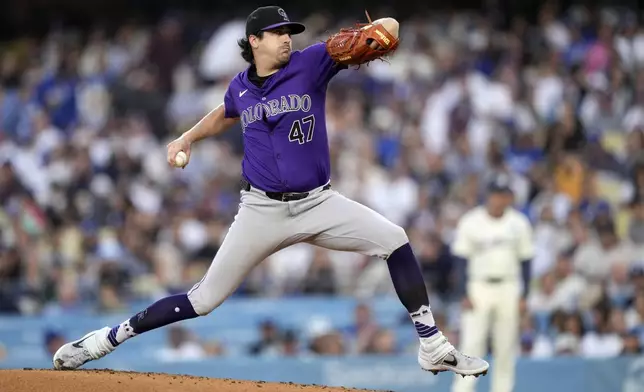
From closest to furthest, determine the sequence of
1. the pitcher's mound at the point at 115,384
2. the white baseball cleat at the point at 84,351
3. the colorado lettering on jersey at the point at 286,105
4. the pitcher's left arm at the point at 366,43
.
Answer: the pitcher's left arm at the point at 366,43 < the colorado lettering on jersey at the point at 286,105 < the pitcher's mound at the point at 115,384 < the white baseball cleat at the point at 84,351

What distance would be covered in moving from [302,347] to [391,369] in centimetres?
134

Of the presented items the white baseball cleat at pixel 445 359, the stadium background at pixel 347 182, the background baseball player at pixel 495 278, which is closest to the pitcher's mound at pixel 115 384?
the white baseball cleat at pixel 445 359

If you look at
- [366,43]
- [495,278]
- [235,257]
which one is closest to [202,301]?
[235,257]

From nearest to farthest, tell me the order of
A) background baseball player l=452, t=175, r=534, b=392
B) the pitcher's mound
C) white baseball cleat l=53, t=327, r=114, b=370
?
the pitcher's mound < white baseball cleat l=53, t=327, r=114, b=370 < background baseball player l=452, t=175, r=534, b=392

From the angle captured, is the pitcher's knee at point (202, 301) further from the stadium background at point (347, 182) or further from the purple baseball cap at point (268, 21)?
the stadium background at point (347, 182)

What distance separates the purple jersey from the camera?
20.0 ft

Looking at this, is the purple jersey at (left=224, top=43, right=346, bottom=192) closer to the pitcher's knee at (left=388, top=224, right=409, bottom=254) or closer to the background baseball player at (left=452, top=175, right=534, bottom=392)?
the pitcher's knee at (left=388, top=224, right=409, bottom=254)

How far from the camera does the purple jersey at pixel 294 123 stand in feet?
20.0

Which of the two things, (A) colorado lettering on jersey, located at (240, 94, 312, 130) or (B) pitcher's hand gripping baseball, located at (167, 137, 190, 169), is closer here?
(A) colorado lettering on jersey, located at (240, 94, 312, 130)

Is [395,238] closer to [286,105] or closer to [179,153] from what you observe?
[286,105]

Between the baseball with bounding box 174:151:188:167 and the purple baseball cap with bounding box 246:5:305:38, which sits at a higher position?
the purple baseball cap with bounding box 246:5:305:38

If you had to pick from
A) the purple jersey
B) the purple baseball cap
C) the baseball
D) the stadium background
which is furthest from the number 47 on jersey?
the stadium background

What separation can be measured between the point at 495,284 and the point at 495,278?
→ 56 millimetres

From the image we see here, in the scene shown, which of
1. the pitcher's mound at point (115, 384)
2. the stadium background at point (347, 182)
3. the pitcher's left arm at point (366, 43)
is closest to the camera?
the pitcher's left arm at point (366, 43)
